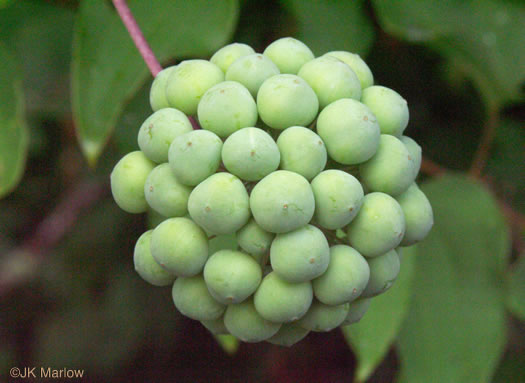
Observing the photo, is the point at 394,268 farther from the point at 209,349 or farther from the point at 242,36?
the point at 209,349

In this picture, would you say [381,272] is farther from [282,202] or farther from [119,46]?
[119,46]

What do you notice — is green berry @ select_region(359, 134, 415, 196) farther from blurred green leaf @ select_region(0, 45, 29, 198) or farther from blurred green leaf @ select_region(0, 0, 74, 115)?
blurred green leaf @ select_region(0, 0, 74, 115)

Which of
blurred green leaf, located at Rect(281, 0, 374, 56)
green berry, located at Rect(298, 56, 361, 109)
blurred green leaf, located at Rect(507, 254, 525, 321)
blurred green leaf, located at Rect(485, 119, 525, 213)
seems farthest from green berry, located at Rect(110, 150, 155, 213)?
blurred green leaf, located at Rect(485, 119, 525, 213)

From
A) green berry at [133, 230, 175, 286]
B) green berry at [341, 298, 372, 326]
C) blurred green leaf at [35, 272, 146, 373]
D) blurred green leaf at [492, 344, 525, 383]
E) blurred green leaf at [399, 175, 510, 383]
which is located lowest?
blurred green leaf at [35, 272, 146, 373]

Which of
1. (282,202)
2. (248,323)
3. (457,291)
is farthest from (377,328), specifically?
(282,202)

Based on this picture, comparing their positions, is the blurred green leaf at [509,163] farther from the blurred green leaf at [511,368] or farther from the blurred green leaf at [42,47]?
the blurred green leaf at [42,47]

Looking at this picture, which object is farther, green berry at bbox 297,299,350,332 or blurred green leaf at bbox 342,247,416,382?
blurred green leaf at bbox 342,247,416,382

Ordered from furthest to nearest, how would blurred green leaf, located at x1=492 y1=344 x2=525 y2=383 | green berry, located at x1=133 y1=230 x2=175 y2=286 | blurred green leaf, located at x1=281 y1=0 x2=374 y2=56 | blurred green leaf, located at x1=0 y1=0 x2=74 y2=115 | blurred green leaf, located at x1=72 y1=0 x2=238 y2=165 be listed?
1. blurred green leaf, located at x1=492 y1=344 x2=525 y2=383
2. blurred green leaf, located at x1=0 y1=0 x2=74 y2=115
3. blurred green leaf, located at x1=281 y1=0 x2=374 y2=56
4. blurred green leaf, located at x1=72 y1=0 x2=238 y2=165
5. green berry, located at x1=133 y1=230 x2=175 y2=286
